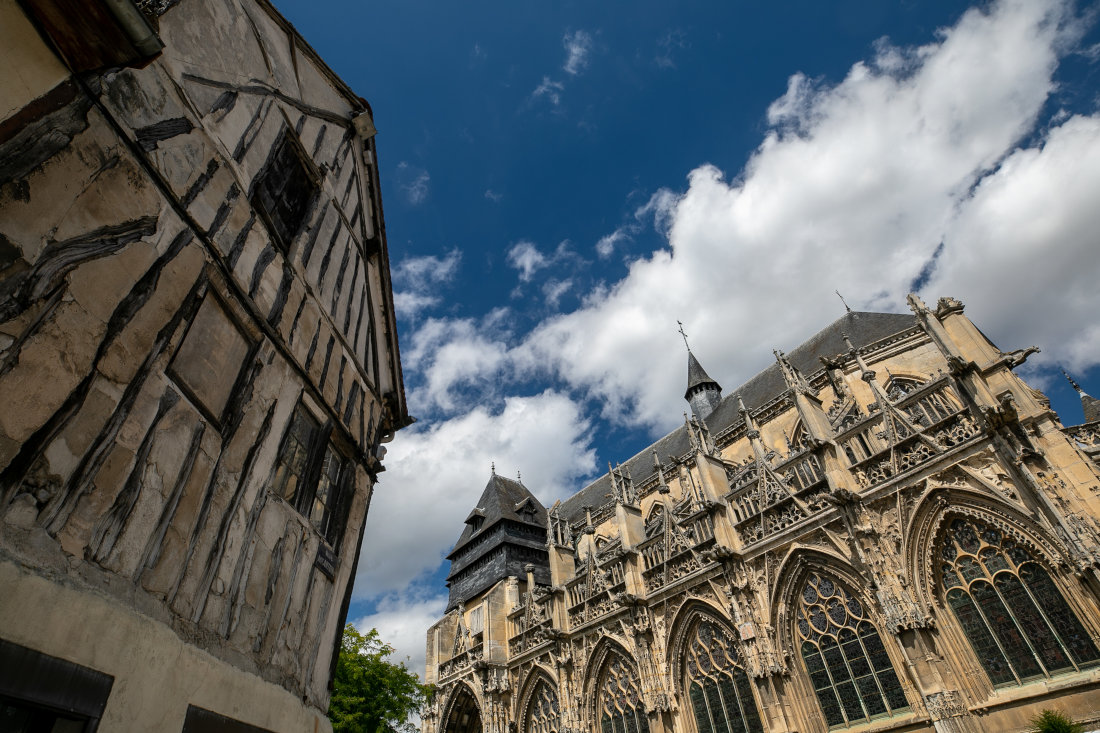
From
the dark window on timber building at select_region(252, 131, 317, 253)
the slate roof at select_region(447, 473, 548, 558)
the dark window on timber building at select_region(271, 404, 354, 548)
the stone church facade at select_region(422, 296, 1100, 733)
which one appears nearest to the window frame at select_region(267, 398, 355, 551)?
the dark window on timber building at select_region(271, 404, 354, 548)

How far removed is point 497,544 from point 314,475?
56.0 feet

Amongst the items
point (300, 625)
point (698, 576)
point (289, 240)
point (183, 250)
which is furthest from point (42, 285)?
point (698, 576)

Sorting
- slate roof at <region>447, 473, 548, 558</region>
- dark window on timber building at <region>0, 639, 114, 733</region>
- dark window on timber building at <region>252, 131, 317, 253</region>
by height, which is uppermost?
slate roof at <region>447, 473, 548, 558</region>

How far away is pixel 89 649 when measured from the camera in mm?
2418

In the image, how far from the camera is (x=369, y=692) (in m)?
13.7

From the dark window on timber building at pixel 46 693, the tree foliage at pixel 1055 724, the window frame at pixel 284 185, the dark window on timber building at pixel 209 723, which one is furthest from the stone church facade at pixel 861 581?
the dark window on timber building at pixel 46 693

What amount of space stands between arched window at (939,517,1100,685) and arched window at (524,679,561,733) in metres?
9.63

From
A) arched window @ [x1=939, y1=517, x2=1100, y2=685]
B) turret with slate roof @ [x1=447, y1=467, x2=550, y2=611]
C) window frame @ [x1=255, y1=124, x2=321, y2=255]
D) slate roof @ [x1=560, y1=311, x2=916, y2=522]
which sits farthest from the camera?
turret with slate roof @ [x1=447, y1=467, x2=550, y2=611]

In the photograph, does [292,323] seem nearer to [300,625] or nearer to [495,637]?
[300,625]

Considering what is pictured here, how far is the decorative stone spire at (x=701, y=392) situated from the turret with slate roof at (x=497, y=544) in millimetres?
8430

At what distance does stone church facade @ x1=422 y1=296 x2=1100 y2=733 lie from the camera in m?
7.26

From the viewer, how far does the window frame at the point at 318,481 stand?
14.9 ft

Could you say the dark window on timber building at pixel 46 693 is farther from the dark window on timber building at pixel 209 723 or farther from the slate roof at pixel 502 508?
the slate roof at pixel 502 508

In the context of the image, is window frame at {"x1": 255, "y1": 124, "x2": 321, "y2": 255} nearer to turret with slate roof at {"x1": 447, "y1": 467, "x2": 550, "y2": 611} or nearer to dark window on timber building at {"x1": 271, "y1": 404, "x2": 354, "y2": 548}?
dark window on timber building at {"x1": 271, "y1": 404, "x2": 354, "y2": 548}
